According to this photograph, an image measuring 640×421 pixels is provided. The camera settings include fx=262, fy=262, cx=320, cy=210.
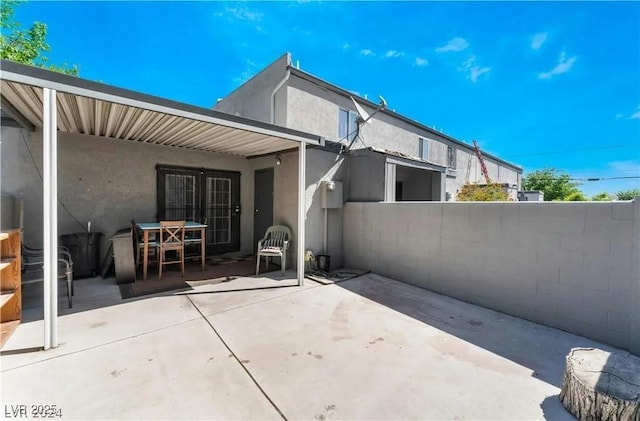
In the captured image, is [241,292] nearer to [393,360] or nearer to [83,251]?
[393,360]

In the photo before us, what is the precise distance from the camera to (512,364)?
2500 mm

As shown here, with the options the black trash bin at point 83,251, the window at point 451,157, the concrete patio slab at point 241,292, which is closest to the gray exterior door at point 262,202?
the concrete patio slab at point 241,292

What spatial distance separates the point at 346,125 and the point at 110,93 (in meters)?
6.56

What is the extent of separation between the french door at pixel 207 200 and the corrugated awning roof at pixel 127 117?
0.74 m

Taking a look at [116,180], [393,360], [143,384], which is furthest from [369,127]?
[143,384]

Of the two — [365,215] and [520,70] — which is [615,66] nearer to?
[520,70]

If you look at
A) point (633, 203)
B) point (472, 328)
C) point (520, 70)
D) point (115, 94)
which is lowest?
point (472, 328)

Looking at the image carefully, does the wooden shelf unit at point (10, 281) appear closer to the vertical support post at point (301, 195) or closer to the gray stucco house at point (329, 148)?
the vertical support post at point (301, 195)

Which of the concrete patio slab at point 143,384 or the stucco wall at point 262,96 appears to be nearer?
the concrete patio slab at point 143,384

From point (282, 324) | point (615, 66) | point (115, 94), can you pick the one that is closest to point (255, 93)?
point (115, 94)

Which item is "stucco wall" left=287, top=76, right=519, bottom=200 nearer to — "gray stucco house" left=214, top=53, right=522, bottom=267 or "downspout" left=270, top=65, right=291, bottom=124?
"gray stucco house" left=214, top=53, right=522, bottom=267

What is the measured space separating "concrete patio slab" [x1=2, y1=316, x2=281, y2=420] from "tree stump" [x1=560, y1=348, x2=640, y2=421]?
82.9 inches

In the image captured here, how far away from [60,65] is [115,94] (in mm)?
20157

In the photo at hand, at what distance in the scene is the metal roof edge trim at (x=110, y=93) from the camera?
90.2 inches
